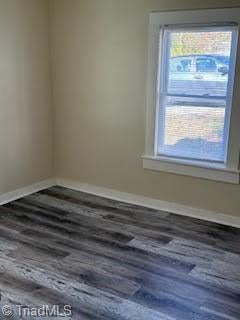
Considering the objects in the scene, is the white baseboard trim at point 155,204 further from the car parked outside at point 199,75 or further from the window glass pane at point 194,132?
the car parked outside at point 199,75

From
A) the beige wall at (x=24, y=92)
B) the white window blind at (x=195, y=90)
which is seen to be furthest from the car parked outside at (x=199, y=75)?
the beige wall at (x=24, y=92)

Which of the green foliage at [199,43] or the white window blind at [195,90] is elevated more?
the green foliage at [199,43]

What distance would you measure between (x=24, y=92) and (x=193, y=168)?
1.98 metres

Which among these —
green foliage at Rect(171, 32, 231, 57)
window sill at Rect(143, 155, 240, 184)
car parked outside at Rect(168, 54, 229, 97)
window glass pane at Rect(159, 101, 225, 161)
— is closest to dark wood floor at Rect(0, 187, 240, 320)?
window sill at Rect(143, 155, 240, 184)

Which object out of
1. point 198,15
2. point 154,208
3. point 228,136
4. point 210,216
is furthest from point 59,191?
point 198,15

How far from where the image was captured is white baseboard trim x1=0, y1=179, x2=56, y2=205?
4.20m

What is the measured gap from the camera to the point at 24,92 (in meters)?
4.23

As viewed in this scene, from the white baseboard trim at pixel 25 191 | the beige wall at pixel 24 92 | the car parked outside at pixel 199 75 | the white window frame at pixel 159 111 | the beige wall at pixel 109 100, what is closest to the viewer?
the white window frame at pixel 159 111

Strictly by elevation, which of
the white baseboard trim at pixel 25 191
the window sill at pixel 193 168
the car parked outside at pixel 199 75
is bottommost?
the white baseboard trim at pixel 25 191

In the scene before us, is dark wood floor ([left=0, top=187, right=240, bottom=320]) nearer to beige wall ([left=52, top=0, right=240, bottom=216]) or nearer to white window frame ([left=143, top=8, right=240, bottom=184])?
beige wall ([left=52, top=0, right=240, bottom=216])

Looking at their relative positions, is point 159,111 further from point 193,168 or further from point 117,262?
point 117,262

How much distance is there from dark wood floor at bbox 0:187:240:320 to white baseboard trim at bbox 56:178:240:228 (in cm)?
10

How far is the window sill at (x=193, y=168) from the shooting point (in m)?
3.65

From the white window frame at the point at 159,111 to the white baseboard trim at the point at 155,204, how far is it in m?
0.36
